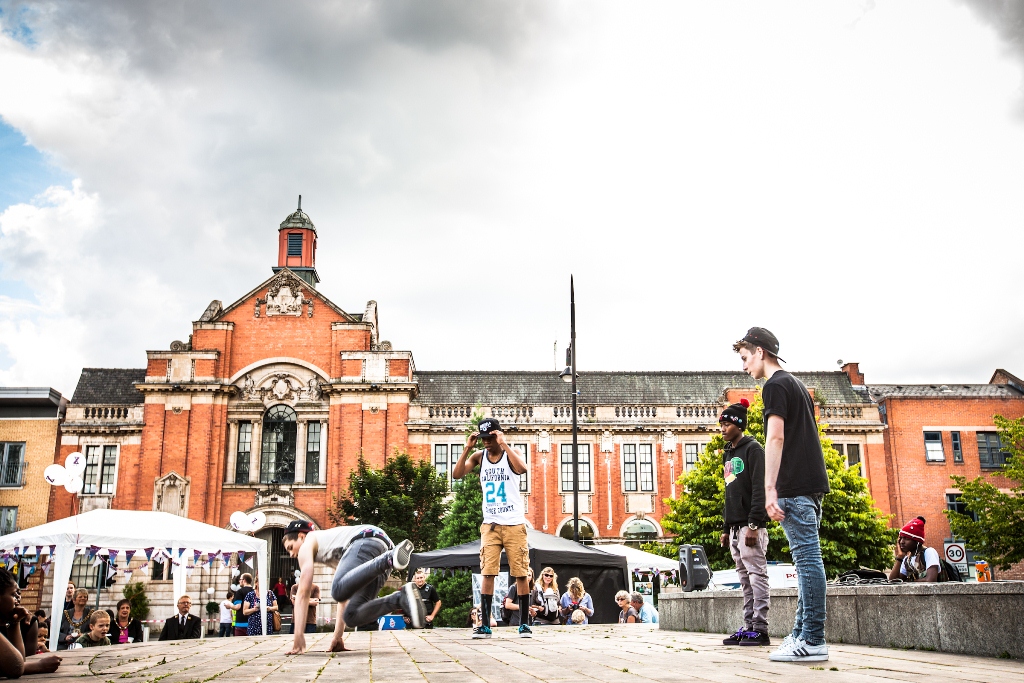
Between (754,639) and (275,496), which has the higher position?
(275,496)

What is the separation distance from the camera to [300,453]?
1465 inches

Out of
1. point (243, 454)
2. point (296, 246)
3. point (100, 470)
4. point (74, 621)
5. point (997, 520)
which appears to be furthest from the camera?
point (296, 246)

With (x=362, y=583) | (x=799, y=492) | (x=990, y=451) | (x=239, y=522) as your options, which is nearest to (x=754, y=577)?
(x=799, y=492)

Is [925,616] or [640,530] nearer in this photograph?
[925,616]

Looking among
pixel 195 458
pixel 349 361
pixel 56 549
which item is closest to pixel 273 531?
pixel 195 458

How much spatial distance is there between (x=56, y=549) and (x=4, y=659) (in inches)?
459

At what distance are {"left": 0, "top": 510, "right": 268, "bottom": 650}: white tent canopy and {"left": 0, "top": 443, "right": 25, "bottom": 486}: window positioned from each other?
22.0m

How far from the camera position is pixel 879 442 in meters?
39.5

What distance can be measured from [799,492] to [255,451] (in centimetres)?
3435

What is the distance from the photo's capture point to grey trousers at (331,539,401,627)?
704 cm

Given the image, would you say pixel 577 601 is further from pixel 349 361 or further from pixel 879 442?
pixel 879 442

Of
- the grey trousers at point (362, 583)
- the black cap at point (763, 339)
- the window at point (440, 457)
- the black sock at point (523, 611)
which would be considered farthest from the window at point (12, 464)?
the black cap at point (763, 339)

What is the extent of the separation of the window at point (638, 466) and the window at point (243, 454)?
16.5 meters

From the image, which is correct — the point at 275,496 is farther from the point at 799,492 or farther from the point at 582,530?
the point at 799,492
